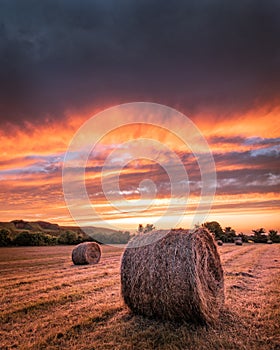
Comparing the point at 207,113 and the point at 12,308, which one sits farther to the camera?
the point at 207,113

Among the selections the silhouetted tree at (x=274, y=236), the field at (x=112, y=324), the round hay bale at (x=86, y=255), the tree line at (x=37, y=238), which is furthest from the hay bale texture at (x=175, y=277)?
the silhouetted tree at (x=274, y=236)

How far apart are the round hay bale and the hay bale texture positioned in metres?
10.7

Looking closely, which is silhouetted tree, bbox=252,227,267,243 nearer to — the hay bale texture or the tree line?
the tree line

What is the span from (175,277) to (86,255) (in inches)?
478

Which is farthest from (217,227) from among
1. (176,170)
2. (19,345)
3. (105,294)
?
(19,345)

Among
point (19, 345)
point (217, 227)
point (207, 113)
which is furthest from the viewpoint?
point (217, 227)

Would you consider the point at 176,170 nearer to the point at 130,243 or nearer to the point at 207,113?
the point at 207,113

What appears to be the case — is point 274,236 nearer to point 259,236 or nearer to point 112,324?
point 259,236

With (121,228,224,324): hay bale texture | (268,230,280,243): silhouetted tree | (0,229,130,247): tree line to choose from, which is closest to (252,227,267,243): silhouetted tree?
(268,230,280,243): silhouetted tree

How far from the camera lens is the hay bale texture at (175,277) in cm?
643

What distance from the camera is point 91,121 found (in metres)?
14.5

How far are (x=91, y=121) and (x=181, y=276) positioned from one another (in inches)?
381

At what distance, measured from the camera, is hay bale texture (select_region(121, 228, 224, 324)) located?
643cm

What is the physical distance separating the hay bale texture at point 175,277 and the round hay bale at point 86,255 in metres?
10.7
